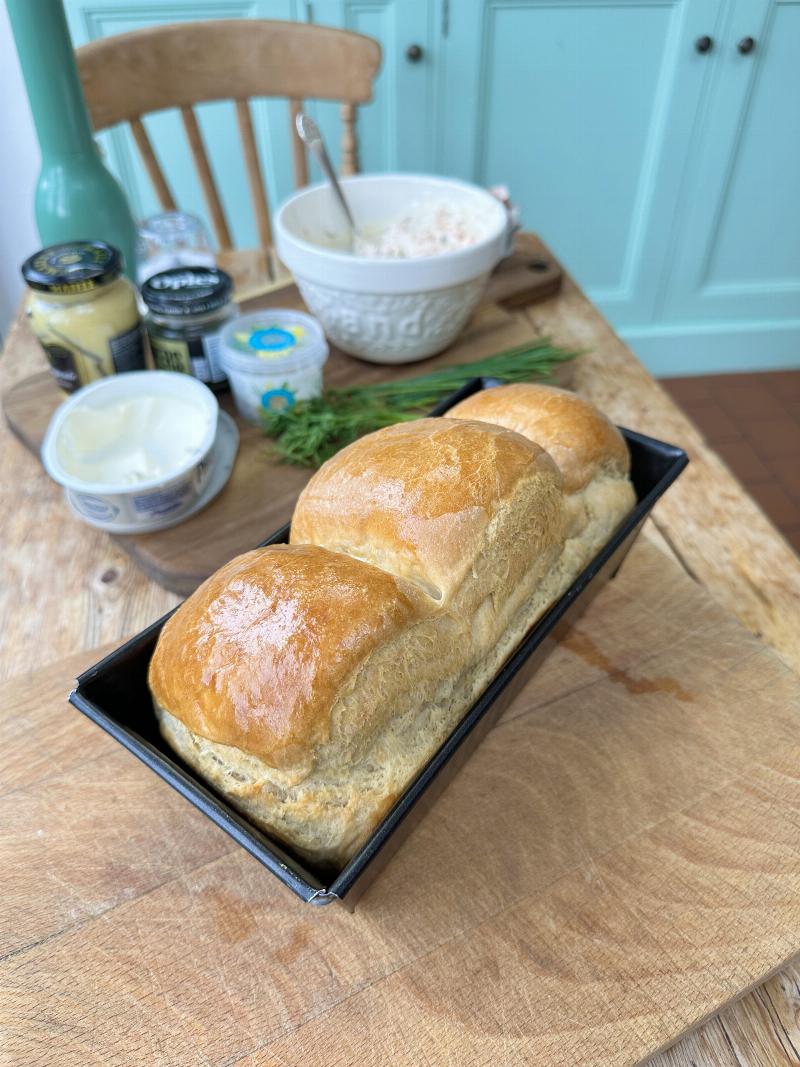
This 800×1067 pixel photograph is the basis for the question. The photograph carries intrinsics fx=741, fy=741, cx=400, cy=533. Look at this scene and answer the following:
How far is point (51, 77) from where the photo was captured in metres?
1.15

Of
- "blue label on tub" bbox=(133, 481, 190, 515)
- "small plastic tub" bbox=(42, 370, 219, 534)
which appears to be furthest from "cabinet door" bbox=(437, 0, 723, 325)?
"blue label on tub" bbox=(133, 481, 190, 515)

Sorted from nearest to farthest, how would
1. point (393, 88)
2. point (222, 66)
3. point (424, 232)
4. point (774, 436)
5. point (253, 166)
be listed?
point (424, 232) → point (222, 66) → point (253, 166) → point (393, 88) → point (774, 436)

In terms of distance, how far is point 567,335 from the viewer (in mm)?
1392

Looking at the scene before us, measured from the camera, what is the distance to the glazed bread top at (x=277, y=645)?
1.74ft

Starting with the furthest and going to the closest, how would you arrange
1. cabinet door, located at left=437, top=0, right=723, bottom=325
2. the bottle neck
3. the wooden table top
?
cabinet door, located at left=437, top=0, right=723, bottom=325 < the bottle neck < the wooden table top

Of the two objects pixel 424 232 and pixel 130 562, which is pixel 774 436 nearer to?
pixel 424 232

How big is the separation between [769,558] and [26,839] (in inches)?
35.9

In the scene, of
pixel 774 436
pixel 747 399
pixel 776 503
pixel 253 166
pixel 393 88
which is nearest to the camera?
pixel 253 166

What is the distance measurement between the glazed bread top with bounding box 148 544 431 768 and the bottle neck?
1.01m

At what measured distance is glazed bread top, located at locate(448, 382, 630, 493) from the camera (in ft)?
2.50

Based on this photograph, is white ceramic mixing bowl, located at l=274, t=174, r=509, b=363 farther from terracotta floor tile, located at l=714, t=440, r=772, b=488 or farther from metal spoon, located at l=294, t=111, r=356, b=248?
terracotta floor tile, located at l=714, t=440, r=772, b=488

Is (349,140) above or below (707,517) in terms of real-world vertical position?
above

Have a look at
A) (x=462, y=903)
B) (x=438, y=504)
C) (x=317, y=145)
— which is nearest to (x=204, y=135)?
(x=317, y=145)

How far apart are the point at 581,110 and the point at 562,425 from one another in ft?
6.26
